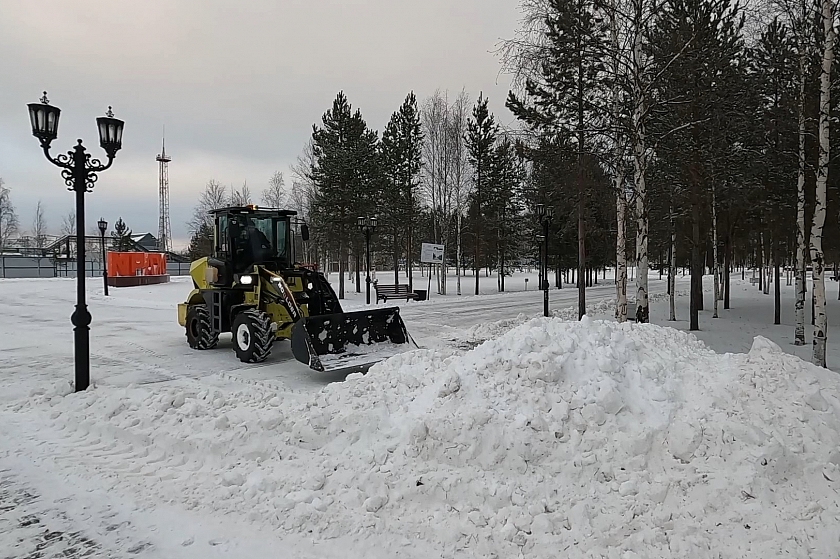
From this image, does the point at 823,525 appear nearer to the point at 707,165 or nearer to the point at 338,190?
the point at 707,165

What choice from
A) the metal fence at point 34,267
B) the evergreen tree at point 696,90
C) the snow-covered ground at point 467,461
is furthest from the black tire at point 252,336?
the metal fence at point 34,267

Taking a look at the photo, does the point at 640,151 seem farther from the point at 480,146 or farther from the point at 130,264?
the point at 130,264

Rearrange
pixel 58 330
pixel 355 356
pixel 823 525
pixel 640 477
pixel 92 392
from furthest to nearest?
pixel 58 330 < pixel 355 356 < pixel 92 392 < pixel 640 477 < pixel 823 525

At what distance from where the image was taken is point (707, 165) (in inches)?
578

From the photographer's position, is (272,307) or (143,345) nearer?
(272,307)

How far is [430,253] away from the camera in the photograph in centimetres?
2728

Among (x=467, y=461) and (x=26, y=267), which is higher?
(x=26, y=267)

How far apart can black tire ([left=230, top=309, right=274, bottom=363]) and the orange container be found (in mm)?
28312

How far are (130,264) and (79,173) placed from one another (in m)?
29.9

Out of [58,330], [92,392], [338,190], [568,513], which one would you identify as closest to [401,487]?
[568,513]

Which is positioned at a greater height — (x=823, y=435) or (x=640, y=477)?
(x=823, y=435)

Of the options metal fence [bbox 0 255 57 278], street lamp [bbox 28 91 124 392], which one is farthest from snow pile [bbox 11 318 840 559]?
metal fence [bbox 0 255 57 278]

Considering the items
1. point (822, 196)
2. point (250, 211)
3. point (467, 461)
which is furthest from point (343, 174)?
point (467, 461)

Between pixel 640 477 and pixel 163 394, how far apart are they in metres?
5.56
